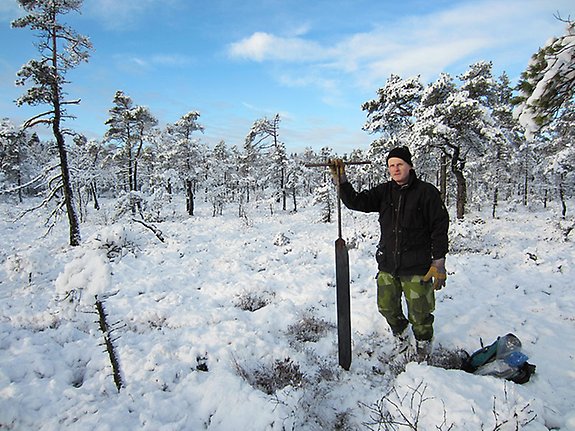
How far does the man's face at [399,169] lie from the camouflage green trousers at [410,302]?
1.22 m

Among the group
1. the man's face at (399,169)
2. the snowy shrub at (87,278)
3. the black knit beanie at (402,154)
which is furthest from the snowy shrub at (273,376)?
the black knit beanie at (402,154)

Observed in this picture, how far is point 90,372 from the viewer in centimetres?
390

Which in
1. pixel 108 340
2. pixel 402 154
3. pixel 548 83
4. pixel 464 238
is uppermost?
pixel 548 83

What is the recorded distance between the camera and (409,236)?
3.60 m

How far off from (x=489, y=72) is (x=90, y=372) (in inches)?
831

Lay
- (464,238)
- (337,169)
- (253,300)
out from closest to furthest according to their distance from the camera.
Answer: (337,169)
(253,300)
(464,238)

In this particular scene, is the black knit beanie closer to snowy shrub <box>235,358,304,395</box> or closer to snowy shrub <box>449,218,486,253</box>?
snowy shrub <box>235,358,304,395</box>

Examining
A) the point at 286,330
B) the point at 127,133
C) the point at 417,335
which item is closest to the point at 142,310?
the point at 286,330

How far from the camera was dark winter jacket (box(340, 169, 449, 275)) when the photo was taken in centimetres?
345

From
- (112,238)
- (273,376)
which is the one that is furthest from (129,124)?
(273,376)

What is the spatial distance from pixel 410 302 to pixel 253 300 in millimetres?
3689

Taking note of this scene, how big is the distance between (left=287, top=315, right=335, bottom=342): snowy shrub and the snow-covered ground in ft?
0.09

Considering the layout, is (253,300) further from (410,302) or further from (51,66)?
(51,66)

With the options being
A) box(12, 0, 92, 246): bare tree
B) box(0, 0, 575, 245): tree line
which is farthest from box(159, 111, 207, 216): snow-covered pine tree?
box(12, 0, 92, 246): bare tree
